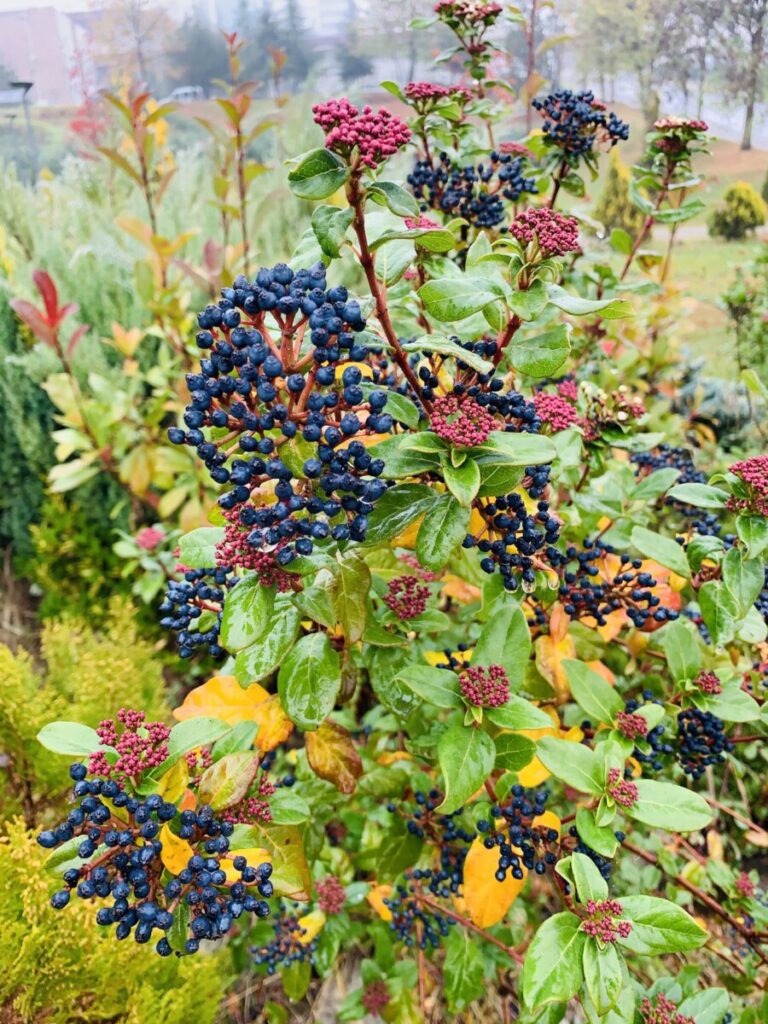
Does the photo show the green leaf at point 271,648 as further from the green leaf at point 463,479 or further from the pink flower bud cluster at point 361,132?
the pink flower bud cluster at point 361,132

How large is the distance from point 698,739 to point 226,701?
30.9 inches

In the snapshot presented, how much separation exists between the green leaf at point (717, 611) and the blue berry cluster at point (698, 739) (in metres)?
0.16

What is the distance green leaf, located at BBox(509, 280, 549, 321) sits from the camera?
30.8 inches

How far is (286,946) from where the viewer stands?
1.41m

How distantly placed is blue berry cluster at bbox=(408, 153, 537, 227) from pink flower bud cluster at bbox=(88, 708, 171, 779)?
1094 mm

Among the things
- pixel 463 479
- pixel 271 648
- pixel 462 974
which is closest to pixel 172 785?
pixel 271 648

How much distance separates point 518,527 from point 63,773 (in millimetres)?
1493

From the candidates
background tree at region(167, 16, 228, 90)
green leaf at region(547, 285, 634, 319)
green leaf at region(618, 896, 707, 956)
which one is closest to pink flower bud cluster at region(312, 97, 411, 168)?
green leaf at region(547, 285, 634, 319)

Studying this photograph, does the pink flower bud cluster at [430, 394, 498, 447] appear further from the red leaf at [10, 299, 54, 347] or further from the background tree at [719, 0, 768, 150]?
the background tree at [719, 0, 768, 150]

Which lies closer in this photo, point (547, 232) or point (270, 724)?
point (547, 232)

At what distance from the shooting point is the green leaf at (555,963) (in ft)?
2.68

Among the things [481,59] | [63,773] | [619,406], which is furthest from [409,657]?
[481,59]

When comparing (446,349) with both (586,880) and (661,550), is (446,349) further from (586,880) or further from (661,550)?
(586,880)

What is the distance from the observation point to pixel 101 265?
3.59 m
